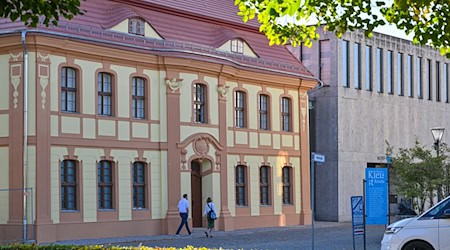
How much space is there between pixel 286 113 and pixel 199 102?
6.35 m

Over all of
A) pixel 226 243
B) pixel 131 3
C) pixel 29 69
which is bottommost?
pixel 226 243

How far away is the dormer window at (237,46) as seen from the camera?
127 feet

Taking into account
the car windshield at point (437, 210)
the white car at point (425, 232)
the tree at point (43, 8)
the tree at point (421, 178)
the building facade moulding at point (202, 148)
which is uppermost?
the tree at point (43, 8)

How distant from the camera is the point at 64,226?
30859 millimetres

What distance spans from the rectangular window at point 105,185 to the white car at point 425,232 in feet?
48.9

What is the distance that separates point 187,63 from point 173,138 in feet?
9.07

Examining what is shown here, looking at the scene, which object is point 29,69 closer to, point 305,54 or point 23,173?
point 23,173

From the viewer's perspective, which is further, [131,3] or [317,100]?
[317,100]

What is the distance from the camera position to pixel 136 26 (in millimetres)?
34219

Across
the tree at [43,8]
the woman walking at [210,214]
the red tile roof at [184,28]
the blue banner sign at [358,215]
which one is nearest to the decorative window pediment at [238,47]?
the red tile roof at [184,28]

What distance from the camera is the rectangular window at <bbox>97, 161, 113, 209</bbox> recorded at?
32.5 meters

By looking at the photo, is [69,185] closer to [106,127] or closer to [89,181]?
[89,181]

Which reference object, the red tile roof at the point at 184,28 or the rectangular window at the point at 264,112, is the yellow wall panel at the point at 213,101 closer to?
the red tile roof at the point at 184,28

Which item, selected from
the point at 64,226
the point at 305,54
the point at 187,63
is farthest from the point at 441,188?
the point at 305,54
